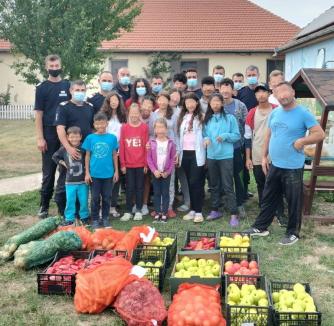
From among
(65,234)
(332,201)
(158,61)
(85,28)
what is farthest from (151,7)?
(65,234)

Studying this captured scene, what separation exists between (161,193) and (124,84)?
6.11 feet

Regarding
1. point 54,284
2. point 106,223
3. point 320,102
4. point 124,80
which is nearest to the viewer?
point 54,284

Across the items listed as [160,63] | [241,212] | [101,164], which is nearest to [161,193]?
[101,164]

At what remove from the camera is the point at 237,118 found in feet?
23.3

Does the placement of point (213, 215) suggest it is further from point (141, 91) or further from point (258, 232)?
point (141, 91)

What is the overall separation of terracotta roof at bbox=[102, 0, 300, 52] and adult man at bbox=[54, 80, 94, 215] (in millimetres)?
18189

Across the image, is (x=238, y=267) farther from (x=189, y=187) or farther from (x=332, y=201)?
(x=332, y=201)

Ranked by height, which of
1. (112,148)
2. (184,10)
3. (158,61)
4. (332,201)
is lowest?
(332,201)

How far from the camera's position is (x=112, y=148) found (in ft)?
21.9

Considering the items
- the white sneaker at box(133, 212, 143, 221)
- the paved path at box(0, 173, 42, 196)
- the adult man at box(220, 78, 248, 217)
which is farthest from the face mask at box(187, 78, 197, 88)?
the paved path at box(0, 173, 42, 196)

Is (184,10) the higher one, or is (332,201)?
(184,10)

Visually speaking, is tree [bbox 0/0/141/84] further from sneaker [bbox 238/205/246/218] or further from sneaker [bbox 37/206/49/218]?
sneaker [bbox 238/205/246/218]

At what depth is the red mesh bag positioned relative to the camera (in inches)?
151

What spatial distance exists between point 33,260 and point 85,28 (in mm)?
8791
